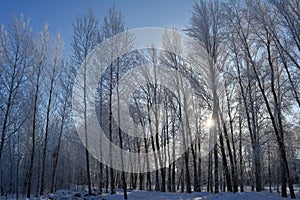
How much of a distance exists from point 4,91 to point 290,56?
591 inches

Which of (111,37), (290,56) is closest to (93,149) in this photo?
(111,37)

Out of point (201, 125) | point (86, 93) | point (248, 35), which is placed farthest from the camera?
point (201, 125)

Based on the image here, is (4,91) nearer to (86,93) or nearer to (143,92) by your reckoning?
(86,93)

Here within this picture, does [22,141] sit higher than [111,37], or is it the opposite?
[111,37]

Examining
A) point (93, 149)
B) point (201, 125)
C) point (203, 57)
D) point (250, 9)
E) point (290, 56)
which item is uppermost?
point (250, 9)

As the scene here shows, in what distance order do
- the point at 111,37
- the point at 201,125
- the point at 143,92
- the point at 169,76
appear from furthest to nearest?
the point at 201,125
the point at 143,92
the point at 169,76
the point at 111,37

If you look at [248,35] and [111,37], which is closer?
[248,35]

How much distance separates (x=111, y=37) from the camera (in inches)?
644

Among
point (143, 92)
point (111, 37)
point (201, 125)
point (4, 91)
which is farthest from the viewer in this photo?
point (201, 125)

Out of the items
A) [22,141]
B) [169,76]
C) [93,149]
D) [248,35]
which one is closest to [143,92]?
[169,76]

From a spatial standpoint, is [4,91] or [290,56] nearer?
[290,56]

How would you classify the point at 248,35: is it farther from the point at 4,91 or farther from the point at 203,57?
the point at 4,91

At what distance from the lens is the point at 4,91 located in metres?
13.3

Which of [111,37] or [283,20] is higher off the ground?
[111,37]
